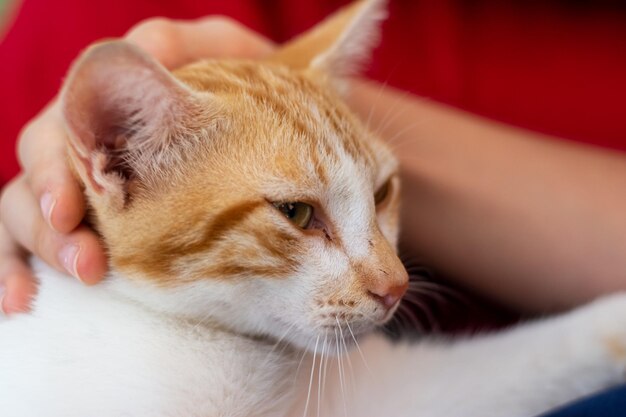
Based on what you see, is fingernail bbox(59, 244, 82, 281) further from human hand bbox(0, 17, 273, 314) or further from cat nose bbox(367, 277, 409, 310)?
cat nose bbox(367, 277, 409, 310)

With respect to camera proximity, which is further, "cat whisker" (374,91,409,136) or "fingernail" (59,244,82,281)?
"cat whisker" (374,91,409,136)

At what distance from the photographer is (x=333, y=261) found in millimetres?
719

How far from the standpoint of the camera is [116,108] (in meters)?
0.68

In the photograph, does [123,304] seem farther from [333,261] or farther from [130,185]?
[333,261]

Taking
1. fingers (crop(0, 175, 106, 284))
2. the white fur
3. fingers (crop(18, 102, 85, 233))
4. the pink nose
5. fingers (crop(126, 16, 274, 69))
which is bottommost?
the white fur

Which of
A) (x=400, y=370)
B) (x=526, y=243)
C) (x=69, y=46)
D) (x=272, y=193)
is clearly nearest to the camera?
(x=272, y=193)

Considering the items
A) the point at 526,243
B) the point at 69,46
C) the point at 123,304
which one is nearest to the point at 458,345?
the point at 526,243

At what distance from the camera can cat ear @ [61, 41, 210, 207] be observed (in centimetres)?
63

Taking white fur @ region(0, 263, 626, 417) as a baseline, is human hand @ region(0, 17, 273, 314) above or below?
above

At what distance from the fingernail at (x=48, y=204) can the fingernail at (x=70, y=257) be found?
37 mm

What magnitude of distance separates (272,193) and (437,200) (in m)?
0.58

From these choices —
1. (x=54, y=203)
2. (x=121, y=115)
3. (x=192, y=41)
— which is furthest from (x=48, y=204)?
(x=192, y=41)

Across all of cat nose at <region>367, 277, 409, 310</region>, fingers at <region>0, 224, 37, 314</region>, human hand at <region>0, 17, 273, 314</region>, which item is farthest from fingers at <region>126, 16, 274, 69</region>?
cat nose at <region>367, 277, 409, 310</region>

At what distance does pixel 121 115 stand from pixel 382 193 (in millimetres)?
392
